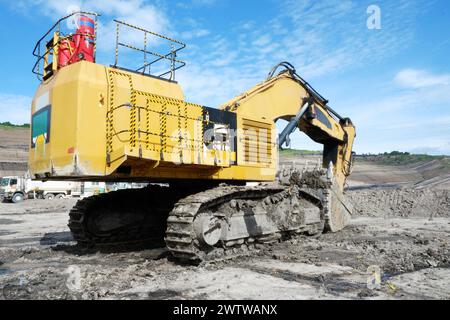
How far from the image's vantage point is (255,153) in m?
8.62

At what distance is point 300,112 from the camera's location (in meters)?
10.4

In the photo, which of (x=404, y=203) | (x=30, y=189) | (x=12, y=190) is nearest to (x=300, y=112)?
(x=404, y=203)

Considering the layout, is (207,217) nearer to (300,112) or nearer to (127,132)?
(127,132)

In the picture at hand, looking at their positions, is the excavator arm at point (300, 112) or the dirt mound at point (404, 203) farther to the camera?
the dirt mound at point (404, 203)

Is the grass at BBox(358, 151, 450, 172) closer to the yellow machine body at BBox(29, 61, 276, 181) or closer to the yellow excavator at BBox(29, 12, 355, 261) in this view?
the yellow excavator at BBox(29, 12, 355, 261)

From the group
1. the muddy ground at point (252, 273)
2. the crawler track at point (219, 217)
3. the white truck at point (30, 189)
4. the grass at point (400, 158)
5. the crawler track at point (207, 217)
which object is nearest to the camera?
the muddy ground at point (252, 273)

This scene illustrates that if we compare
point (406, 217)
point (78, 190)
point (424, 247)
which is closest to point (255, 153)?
point (424, 247)

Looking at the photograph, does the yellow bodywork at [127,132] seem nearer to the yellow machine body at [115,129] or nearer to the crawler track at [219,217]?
the yellow machine body at [115,129]

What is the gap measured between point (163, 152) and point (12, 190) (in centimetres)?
3198

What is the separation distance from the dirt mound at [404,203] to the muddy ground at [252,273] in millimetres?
8576

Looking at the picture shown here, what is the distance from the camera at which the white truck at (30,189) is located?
33.8m

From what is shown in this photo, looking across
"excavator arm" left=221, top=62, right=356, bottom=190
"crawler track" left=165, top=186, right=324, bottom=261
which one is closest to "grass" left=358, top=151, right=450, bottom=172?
"excavator arm" left=221, top=62, right=356, bottom=190

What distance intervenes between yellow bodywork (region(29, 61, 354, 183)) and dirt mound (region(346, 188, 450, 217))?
463 inches

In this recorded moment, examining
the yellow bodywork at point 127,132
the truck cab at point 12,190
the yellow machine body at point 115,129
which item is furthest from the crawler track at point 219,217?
the truck cab at point 12,190
